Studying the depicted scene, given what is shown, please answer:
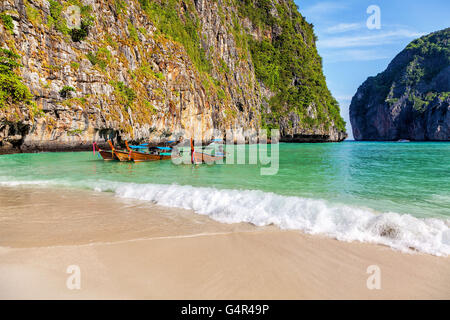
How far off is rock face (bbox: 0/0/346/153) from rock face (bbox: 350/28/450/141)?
75.5m

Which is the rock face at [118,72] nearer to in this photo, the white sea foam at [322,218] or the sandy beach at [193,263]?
the white sea foam at [322,218]

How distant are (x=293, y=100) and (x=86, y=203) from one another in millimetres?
67737

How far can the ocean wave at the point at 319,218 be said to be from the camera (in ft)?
12.1

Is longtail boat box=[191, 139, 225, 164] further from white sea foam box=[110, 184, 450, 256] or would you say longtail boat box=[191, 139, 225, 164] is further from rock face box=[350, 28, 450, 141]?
rock face box=[350, 28, 450, 141]

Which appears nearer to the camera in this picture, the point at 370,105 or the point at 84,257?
the point at 84,257

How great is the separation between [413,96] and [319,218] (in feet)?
397

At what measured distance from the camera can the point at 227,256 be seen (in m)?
3.21

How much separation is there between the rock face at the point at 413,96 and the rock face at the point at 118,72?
248 ft

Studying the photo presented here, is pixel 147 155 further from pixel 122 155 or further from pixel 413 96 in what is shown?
pixel 413 96

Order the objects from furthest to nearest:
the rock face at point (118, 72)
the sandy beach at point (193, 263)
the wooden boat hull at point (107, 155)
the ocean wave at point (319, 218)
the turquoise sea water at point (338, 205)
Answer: the rock face at point (118, 72) → the wooden boat hull at point (107, 155) → the turquoise sea water at point (338, 205) → the ocean wave at point (319, 218) → the sandy beach at point (193, 263)

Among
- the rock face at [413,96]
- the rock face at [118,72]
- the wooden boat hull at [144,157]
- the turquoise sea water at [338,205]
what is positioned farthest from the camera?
the rock face at [413,96]

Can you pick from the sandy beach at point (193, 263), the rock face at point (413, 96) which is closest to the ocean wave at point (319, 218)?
the sandy beach at point (193, 263)
